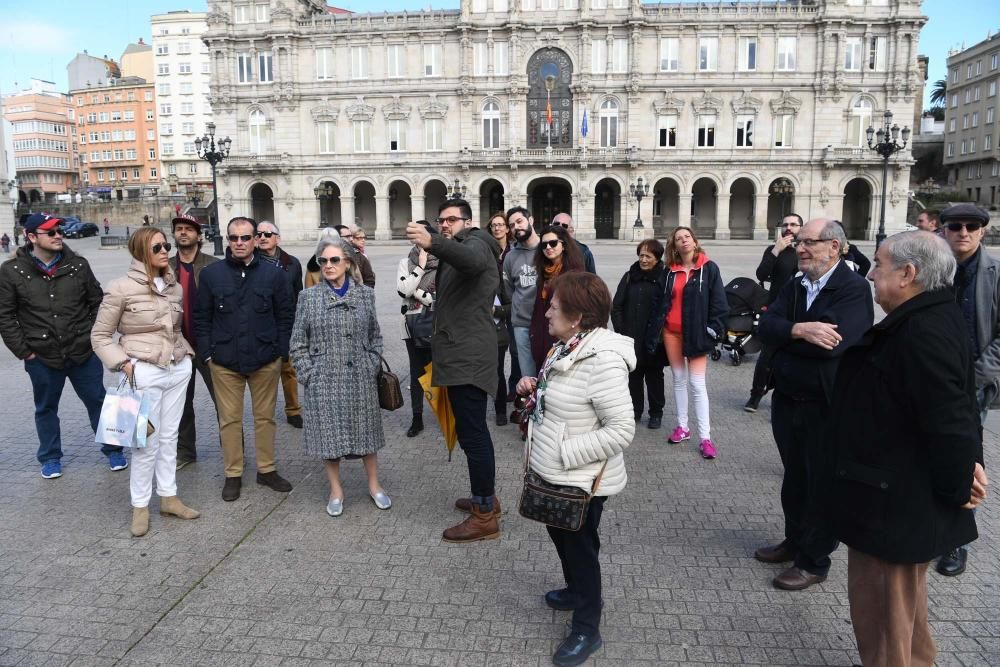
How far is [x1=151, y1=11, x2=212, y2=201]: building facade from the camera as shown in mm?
76562

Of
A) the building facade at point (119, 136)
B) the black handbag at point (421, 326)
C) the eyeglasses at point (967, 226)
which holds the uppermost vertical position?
the building facade at point (119, 136)

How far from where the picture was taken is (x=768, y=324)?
161 inches

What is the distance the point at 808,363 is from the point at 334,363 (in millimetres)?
3038

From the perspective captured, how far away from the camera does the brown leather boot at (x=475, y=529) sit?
14.8 feet

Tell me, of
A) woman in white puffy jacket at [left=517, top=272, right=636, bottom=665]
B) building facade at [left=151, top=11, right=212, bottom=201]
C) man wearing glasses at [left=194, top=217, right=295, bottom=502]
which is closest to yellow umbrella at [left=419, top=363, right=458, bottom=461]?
man wearing glasses at [left=194, top=217, right=295, bottom=502]

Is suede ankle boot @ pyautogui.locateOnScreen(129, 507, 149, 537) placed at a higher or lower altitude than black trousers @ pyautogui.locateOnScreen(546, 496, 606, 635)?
lower

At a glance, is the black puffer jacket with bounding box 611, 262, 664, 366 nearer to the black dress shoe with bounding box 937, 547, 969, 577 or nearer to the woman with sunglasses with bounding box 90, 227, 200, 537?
the black dress shoe with bounding box 937, 547, 969, 577

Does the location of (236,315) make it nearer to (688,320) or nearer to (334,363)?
(334,363)

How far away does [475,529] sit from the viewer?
451 cm

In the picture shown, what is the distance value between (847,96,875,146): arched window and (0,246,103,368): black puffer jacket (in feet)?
158

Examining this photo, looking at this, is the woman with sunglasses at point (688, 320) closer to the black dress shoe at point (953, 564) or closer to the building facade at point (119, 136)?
the black dress shoe at point (953, 564)

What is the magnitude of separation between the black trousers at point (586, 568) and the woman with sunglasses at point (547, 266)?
297 cm

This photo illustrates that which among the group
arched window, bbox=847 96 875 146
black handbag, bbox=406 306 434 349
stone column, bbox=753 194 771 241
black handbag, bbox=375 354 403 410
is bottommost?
black handbag, bbox=375 354 403 410

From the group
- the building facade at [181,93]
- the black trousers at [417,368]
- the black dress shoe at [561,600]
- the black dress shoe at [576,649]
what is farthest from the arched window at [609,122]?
the building facade at [181,93]
